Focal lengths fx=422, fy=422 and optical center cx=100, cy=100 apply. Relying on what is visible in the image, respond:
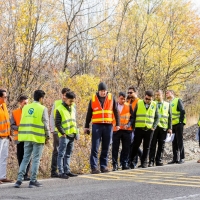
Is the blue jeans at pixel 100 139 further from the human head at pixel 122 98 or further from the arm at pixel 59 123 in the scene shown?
the arm at pixel 59 123

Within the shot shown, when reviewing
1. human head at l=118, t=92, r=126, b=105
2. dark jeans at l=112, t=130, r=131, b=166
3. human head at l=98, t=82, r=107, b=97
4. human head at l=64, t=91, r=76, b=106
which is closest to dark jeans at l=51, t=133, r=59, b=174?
human head at l=64, t=91, r=76, b=106

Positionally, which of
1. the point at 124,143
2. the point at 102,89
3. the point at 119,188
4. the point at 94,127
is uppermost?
the point at 102,89

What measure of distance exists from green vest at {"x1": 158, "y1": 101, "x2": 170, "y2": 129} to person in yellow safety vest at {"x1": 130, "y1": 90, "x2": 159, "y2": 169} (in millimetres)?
414

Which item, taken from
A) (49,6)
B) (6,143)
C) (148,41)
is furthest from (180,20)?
(6,143)

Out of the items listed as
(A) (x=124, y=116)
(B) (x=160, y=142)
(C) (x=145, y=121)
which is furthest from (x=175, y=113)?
(A) (x=124, y=116)

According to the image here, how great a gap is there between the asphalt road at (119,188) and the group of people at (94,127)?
0.49 meters

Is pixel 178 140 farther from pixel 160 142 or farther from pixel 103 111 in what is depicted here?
pixel 103 111

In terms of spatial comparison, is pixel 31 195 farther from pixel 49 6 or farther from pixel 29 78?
pixel 49 6

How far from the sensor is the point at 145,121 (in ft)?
35.8

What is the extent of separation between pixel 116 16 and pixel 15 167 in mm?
14800

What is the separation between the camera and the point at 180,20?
26.5m

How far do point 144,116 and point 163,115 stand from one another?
88cm

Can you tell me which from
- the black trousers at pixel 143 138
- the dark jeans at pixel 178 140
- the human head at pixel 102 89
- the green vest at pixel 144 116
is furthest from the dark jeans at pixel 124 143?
the dark jeans at pixel 178 140

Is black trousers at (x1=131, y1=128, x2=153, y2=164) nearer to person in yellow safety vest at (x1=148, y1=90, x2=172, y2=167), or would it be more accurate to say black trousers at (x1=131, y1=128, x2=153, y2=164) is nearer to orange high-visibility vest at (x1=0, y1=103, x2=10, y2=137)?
person in yellow safety vest at (x1=148, y1=90, x2=172, y2=167)
